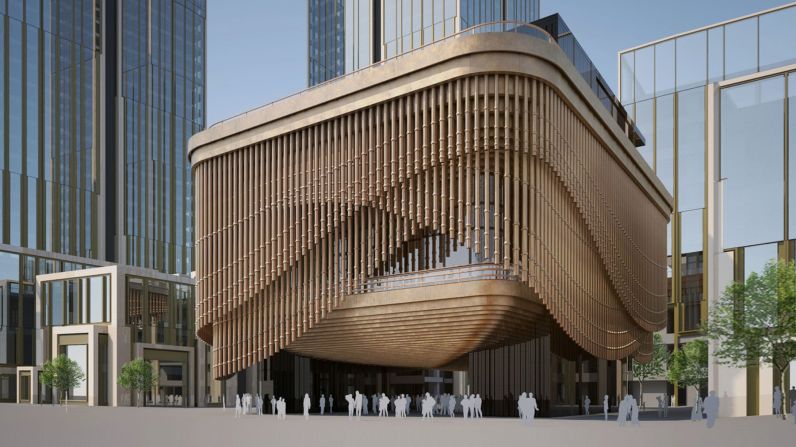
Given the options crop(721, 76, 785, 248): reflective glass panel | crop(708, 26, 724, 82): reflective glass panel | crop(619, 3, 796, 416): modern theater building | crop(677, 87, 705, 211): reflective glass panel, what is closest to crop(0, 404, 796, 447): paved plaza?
crop(619, 3, 796, 416): modern theater building

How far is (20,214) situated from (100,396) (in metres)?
32.0

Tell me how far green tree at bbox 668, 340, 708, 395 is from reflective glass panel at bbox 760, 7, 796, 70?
22.7m

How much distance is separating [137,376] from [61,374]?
5.60 meters

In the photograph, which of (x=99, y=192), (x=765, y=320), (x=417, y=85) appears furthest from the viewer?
(x=99, y=192)

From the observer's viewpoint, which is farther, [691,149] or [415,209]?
[691,149]

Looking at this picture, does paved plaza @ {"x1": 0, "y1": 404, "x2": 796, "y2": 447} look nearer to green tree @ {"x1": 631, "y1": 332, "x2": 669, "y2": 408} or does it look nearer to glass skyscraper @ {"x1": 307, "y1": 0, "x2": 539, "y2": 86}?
green tree @ {"x1": 631, "y1": 332, "x2": 669, "y2": 408}

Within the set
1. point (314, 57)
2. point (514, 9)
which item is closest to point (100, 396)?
point (514, 9)

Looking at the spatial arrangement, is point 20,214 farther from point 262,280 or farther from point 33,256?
point 262,280

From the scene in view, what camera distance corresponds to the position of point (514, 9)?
85000 millimetres

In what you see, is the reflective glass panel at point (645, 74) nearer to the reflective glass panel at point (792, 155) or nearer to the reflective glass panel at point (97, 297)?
the reflective glass panel at point (792, 155)

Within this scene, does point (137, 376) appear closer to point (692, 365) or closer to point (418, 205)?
point (418, 205)

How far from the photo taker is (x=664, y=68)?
7556cm

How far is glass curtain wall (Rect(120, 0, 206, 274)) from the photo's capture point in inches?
4240

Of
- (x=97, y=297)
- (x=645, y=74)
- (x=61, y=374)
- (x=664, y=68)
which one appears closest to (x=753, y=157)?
(x=664, y=68)
